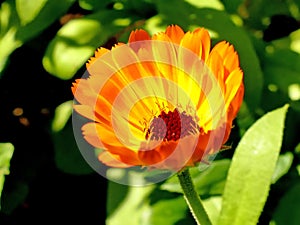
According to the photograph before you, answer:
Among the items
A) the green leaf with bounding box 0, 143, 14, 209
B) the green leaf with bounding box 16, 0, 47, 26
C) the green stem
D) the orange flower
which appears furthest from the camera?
the green leaf with bounding box 16, 0, 47, 26

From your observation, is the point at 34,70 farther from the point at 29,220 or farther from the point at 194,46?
the point at 194,46

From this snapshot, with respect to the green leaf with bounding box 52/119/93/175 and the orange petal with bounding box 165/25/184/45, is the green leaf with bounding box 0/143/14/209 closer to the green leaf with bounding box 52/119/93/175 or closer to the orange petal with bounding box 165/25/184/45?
the green leaf with bounding box 52/119/93/175

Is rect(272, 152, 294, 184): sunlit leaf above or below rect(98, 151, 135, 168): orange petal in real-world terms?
below

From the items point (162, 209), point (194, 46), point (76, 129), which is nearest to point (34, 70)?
point (76, 129)

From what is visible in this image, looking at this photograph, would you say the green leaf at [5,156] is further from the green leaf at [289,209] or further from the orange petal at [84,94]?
the green leaf at [289,209]

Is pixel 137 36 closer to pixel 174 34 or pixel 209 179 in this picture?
pixel 174 34

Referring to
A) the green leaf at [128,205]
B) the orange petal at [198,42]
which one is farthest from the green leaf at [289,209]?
the orange petal at [198,42]

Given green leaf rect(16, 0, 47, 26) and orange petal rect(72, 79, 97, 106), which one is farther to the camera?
green leaf rect(16, 0, 47, 26)

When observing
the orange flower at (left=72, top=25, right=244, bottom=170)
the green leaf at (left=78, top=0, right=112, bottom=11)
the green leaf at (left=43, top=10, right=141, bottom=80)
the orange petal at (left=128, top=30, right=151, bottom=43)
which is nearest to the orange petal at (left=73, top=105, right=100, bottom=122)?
the orange flower at (left=72, top=25, right=244, bottom=170)
